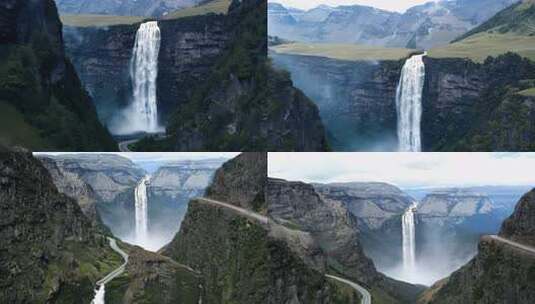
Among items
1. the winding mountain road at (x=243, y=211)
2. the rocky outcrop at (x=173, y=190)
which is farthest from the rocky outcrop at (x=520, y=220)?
the rocky outcrop at (x=173, y=190)

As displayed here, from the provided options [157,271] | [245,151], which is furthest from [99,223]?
[245,151]

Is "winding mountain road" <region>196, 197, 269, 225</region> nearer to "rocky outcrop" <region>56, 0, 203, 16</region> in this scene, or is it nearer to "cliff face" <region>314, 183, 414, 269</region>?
"cliff face" <region>314, 183, 414, 269</region>

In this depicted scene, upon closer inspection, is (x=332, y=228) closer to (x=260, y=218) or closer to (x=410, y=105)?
(x=260, y=218)

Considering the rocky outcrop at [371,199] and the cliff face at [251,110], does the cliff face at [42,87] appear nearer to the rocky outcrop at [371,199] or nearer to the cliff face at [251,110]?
the cliff face at [251,110]

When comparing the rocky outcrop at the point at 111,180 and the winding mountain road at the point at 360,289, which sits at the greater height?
the rocky outcrop at the point at 111,180

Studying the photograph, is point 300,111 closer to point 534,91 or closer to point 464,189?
point 464,189

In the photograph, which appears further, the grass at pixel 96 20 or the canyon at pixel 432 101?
the grass at pixel 96 20

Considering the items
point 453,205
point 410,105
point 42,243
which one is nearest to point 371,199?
point 453,205
